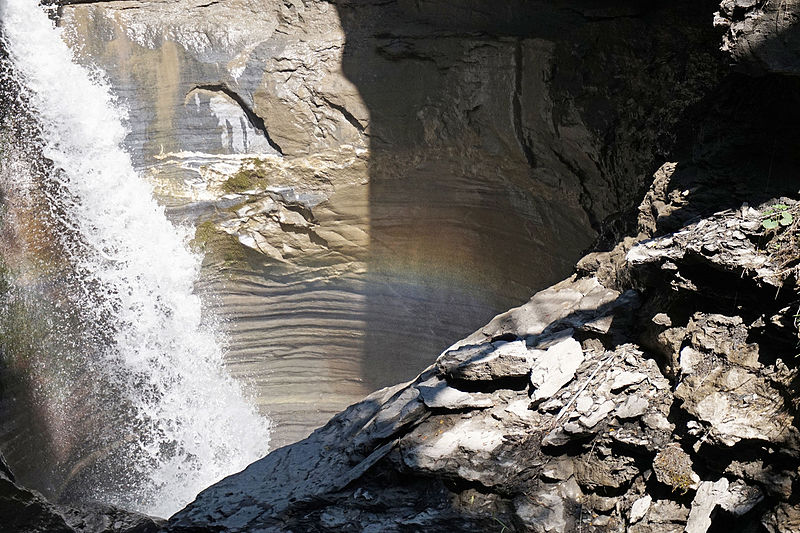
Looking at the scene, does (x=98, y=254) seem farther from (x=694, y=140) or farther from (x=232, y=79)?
(x=694, y=140)

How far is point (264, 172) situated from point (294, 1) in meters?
1.09

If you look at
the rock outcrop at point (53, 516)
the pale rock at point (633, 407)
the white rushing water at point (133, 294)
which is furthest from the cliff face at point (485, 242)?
the rock outcrop at point (53, 516)

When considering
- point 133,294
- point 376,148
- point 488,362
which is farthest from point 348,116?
point 488,362

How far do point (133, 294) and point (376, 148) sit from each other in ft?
6.11

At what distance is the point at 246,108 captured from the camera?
4.18 meters

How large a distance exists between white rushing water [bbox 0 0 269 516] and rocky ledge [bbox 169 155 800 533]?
1.96 m

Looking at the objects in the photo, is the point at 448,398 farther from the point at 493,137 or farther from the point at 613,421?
the point at 493,137

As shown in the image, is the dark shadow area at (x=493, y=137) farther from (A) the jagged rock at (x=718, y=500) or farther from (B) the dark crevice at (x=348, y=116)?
(A) the jagged rock at (x=718, y=500)

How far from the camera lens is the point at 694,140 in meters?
2.59

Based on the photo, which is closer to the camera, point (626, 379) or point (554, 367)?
point (626, 379)

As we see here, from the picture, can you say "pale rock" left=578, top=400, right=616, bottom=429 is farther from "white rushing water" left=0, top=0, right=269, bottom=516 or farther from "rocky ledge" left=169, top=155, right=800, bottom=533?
"white rushing water" left=0, top=0, right=269, bottom=516

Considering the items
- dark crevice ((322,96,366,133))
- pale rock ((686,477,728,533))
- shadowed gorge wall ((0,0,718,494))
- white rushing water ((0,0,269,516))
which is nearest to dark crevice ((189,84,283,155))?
shadowed gorge wall ((0,0,718,494))

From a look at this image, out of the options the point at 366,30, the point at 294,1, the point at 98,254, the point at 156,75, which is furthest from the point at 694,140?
the point at 98,254

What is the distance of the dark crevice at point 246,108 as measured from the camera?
4.12m
